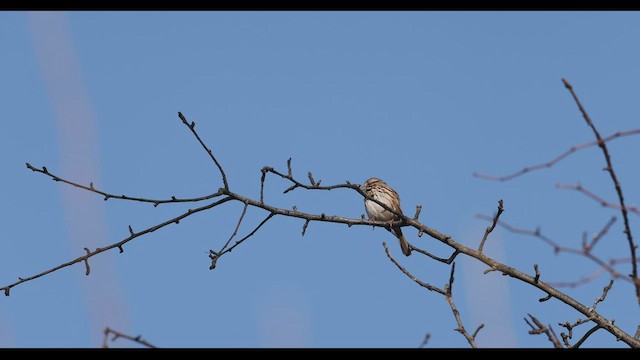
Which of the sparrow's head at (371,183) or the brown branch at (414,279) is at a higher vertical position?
the sparrow's head at (371,183)

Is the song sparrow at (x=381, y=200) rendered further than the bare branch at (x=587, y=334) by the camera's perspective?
Yes

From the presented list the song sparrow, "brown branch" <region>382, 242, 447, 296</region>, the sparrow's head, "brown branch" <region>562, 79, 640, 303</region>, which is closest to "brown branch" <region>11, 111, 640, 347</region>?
"brown branch" <region>382, 242, 447, 296</region>

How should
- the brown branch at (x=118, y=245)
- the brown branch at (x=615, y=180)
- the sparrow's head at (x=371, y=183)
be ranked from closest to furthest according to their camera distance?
the brown branch at (x=615, y=180) → the brown branch at (x=118, y=245) → the sparrow's head at (x=371, y=183)

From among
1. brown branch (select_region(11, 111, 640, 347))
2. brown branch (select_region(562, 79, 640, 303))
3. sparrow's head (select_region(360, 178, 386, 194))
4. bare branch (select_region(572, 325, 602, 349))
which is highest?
sparrow's head (select_region(360, 178, 386, 194))

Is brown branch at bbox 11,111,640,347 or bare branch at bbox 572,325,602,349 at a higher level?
brown branch at bbox 11,111,640,347

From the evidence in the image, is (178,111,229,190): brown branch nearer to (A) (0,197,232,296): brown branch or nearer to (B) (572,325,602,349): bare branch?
(A) (0,197,232,296): brown branch

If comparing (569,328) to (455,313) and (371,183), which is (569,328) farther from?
(371,183)

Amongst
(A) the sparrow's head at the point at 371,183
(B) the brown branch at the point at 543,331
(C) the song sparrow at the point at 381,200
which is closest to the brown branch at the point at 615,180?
(B) the brown branch at the point at 543,331

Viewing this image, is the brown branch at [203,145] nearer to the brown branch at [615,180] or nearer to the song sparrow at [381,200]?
the brown branch at [615,180]

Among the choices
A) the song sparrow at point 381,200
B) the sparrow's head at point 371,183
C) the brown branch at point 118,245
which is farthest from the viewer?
the sparrow's head at point 371,183

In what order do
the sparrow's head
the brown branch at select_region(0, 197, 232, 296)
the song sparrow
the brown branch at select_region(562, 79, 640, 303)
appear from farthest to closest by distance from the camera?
the sparrow's head → the song sparrow → the brown branch at select_region(0, 197, 232, 296) → the brown branch at select_region(562, 79, 640, 303)

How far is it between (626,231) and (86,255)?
2.74m
